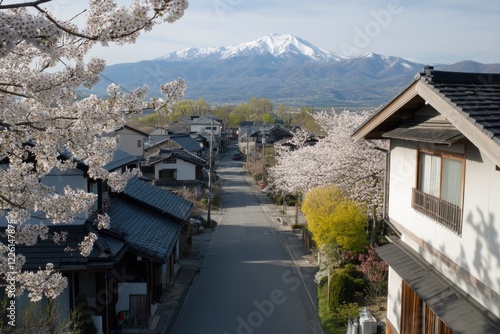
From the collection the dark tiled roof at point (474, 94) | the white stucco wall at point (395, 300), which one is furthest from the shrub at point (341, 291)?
the dark tiled roof at point (474, 94)

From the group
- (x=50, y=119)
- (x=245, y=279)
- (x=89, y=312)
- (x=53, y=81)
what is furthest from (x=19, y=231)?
(x=245, y=279)

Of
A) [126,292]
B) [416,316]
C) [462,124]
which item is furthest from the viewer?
[126,292]

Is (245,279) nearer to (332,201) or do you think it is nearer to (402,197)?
(332,201)

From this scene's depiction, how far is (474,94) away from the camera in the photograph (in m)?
5.86

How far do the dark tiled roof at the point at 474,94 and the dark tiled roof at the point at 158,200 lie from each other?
12.2 meters

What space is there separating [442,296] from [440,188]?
4.94 ft

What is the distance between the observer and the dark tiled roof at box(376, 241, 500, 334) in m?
5.34

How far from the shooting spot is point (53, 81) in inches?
189

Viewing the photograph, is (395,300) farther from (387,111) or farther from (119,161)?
(119,161)

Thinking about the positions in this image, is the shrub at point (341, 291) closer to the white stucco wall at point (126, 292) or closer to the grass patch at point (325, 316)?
the grass patch at point (325, 316)

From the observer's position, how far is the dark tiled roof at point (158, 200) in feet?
55.1

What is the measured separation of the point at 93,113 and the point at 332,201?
12.0 m

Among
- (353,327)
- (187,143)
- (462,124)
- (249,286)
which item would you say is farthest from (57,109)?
(187,143)

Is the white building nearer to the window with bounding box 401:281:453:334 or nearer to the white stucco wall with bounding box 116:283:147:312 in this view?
the window with bounding box 401:281:453:334
